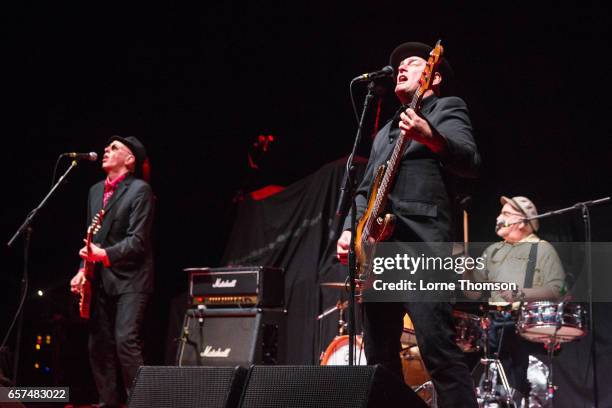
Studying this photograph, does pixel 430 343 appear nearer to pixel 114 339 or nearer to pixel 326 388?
pixel 326 388

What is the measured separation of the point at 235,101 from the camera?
799cm

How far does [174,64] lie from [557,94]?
4.10m

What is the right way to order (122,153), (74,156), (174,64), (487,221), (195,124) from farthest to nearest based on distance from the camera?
(195,124)
(174,64)
(487,221)
(122,153)
(74,156)

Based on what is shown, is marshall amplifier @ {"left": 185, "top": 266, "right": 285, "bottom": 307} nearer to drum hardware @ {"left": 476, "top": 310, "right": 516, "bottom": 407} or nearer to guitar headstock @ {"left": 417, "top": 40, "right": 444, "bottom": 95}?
drum hardware @ {"left": 476, "top": 310, "right": 516, "bottom": 407}

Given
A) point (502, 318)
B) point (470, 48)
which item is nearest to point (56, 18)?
point (470, 48)

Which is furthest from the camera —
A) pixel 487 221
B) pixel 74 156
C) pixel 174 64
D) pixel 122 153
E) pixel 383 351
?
pixel 174 64

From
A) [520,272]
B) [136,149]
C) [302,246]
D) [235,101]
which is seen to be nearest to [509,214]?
[520,272]

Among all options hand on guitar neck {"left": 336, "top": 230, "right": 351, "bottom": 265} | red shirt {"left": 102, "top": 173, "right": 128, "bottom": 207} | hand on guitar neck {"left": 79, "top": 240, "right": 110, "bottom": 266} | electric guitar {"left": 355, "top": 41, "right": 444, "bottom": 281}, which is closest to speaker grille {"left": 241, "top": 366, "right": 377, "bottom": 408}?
electric guitar {"left": 355, "top": 41, "right": 444, "bottom": 281}

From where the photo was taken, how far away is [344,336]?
5.87 meters

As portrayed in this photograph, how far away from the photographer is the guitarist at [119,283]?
4.75 metres

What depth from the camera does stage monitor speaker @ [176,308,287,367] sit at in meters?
6.13

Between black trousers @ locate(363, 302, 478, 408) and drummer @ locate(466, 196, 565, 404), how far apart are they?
289cm

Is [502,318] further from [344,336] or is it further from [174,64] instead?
[174,64]

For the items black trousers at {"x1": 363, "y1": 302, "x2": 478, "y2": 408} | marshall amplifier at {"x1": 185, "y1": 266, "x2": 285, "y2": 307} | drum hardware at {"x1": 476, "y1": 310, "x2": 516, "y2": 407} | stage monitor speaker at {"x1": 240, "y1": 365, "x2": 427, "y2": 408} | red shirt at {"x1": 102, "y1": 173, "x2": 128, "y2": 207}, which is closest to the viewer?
stage monitor speaker at {"x1": 240, "y1": 365, "x2": 427, "y2": 408}
